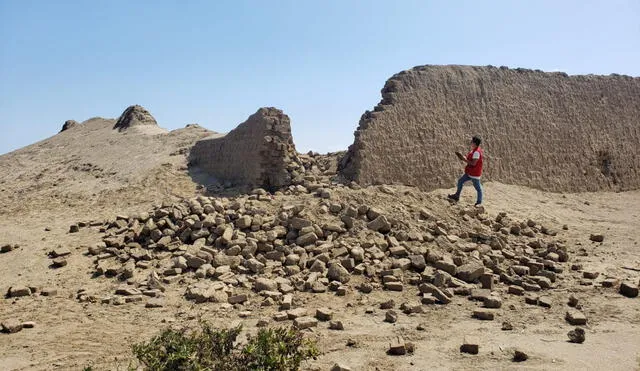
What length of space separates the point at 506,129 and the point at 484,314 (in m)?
6.40

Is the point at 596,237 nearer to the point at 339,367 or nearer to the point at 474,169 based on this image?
the point at 474,169

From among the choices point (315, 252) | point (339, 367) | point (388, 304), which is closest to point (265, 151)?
point (315, 252)

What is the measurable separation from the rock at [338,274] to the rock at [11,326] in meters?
2.90

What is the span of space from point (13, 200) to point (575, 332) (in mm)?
12435

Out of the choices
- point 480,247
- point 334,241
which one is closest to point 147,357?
point 334,241

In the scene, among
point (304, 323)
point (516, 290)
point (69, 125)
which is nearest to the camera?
point (304, 323)

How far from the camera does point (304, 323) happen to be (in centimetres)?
434

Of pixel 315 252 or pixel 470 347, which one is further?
pixel 315 252

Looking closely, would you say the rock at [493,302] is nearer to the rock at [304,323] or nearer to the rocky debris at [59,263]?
the rock at [304,323]

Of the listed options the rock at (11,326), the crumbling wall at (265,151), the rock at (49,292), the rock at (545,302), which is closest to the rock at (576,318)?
the rock at (545,302)

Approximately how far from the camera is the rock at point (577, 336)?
3.93 m

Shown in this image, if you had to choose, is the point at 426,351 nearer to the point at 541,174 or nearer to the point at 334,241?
the point at 334,241

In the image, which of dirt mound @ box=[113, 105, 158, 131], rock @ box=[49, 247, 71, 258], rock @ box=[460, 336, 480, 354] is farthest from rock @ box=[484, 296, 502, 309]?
dirt mound @ box=[113, 105, 158, 131]

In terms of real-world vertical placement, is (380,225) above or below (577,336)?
above
